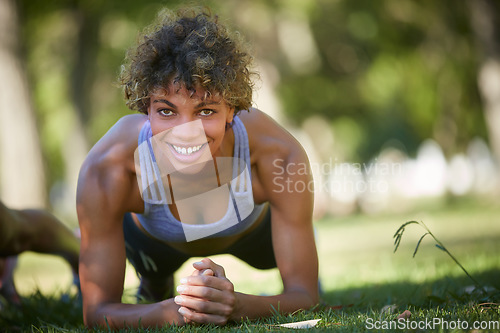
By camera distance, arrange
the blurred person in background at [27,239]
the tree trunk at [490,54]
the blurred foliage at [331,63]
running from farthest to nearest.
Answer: the blurred foliage at [331,63] → the tree trunk at [490,54] → the blurred person in background at [27,239]

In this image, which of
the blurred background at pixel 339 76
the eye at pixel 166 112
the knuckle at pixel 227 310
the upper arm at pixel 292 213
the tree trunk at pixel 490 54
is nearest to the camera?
the knuckle at pixel 227 310

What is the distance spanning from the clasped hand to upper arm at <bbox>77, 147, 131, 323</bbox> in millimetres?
425

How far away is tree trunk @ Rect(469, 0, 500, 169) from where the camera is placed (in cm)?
1199

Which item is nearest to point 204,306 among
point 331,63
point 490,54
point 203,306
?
point 203,306

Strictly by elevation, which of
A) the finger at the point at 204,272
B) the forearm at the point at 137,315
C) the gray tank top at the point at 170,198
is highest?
the gray tank top at the point at 170,198

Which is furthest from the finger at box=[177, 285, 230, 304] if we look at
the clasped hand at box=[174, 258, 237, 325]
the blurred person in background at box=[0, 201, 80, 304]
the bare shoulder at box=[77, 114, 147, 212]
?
the blurred person in background at box=[0, 201, 80, 304]

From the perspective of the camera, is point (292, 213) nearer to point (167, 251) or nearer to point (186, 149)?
point (186, 149)

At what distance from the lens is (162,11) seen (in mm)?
3240

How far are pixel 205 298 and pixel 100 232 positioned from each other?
2.22ft

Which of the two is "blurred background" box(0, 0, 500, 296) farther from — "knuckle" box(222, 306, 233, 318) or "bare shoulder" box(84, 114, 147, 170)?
"knuckle" box(222, 306, 233, 318)

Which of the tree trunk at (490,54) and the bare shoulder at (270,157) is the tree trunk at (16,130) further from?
the tree trunk at (490,54)

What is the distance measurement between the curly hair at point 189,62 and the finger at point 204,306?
0.95 metres

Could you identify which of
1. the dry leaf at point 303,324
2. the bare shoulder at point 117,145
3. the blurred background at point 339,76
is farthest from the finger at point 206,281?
the blurred background at point 339,76

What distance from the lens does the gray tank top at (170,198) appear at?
3.05 metres
